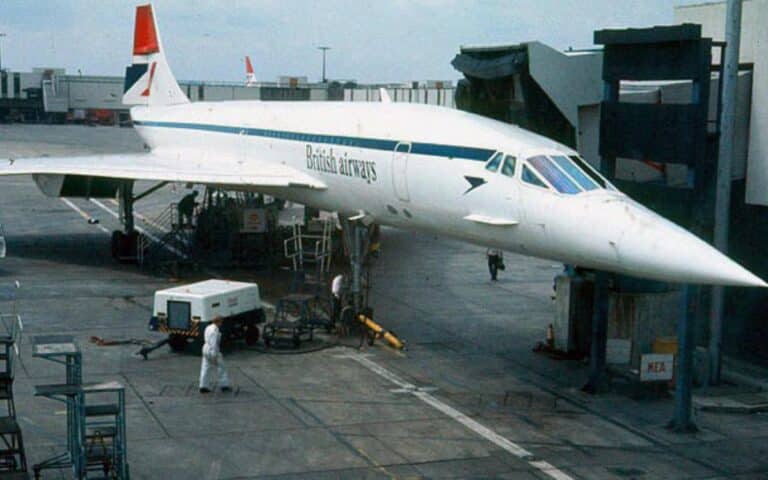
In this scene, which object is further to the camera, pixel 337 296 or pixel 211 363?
pixel 337 296

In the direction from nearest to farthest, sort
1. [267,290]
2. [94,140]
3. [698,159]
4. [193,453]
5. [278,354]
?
1. [193,453]
2. [698,159]
3. [278,354]
4. [267,290]
5. [94,140]

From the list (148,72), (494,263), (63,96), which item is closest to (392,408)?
(494,263)

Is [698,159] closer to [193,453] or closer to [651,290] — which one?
[651,290]

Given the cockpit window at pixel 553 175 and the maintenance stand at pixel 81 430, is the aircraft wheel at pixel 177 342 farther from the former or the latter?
the cockpit window at pixel 553 175

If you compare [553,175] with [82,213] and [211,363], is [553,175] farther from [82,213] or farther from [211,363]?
[82,213]

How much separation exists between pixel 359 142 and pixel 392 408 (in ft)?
24.6

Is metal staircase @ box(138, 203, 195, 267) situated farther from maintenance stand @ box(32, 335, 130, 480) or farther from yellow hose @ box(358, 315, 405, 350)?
maintenance stand @ box(32, 335, 130, 480)

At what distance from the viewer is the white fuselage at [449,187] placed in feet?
59.7

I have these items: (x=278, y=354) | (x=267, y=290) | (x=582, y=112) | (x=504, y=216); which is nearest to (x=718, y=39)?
(x=582, y=112)

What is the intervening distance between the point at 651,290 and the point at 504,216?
575 centimetres

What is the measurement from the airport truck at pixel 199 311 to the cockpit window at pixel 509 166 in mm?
7211

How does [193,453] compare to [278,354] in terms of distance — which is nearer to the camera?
[193,453]

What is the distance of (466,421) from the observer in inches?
778

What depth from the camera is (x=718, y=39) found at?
25578mm
